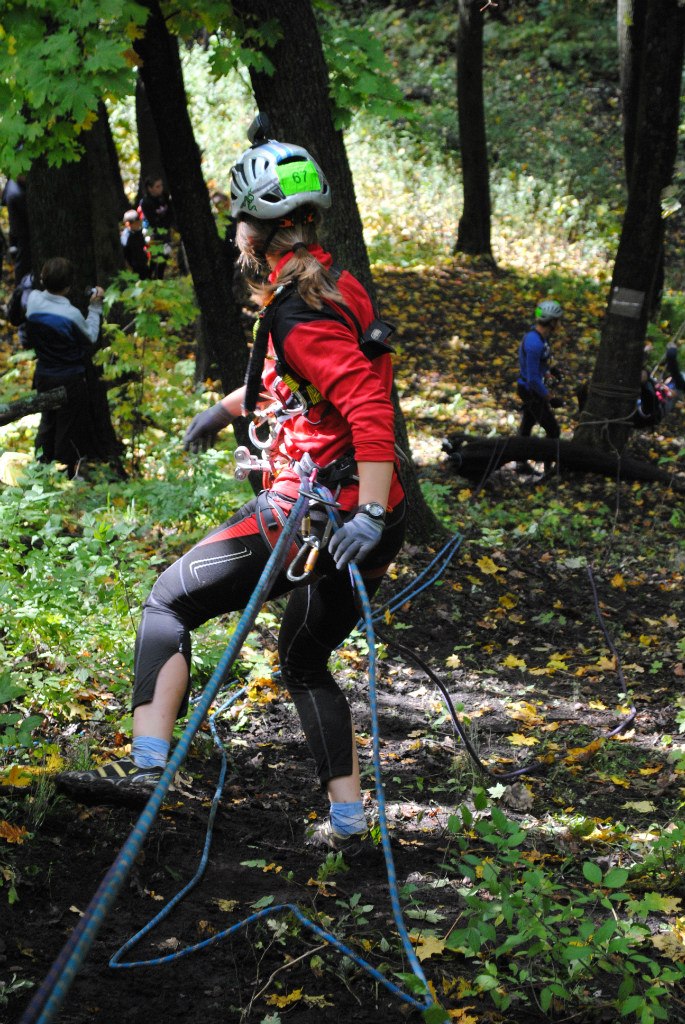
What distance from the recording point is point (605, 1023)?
278 centimetres

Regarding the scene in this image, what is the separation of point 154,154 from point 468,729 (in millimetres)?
13733

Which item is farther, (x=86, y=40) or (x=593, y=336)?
(x=593, y=336)

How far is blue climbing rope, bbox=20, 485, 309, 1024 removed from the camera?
190cm

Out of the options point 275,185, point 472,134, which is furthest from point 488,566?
point 472,134

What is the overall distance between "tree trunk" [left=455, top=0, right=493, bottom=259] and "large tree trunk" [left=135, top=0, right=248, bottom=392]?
10295mm

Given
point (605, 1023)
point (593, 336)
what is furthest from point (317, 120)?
point (593, 336)

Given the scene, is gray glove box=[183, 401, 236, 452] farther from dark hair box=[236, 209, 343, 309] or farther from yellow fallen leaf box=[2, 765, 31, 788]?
yellow fallen leaf box=[2, 765, 31, 788]

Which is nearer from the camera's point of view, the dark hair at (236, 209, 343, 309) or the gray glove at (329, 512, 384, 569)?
the gray glove at (329, 512, 384, 569)

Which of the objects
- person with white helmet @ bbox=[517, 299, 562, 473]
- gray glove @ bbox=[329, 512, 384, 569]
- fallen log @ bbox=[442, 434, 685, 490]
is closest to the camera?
gray glove @ bbox=[329, 512, 384, 569]

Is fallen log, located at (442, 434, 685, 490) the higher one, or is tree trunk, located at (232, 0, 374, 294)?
tree trunk, located at (232, 0, 374, 294)

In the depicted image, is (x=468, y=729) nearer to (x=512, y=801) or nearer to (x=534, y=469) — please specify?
(x=512, y=801)

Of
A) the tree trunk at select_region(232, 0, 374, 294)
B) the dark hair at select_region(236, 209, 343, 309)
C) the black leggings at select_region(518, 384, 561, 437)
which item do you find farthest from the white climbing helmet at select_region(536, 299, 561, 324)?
the dark hair at select_region(236, 209, 343, 309)

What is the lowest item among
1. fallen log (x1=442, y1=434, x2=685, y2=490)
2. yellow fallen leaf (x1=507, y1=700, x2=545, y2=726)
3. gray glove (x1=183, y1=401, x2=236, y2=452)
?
fallen log (x1=442, y1=434, x2=685, y2=490)

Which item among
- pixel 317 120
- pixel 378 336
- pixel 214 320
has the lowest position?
pixel 214 320
